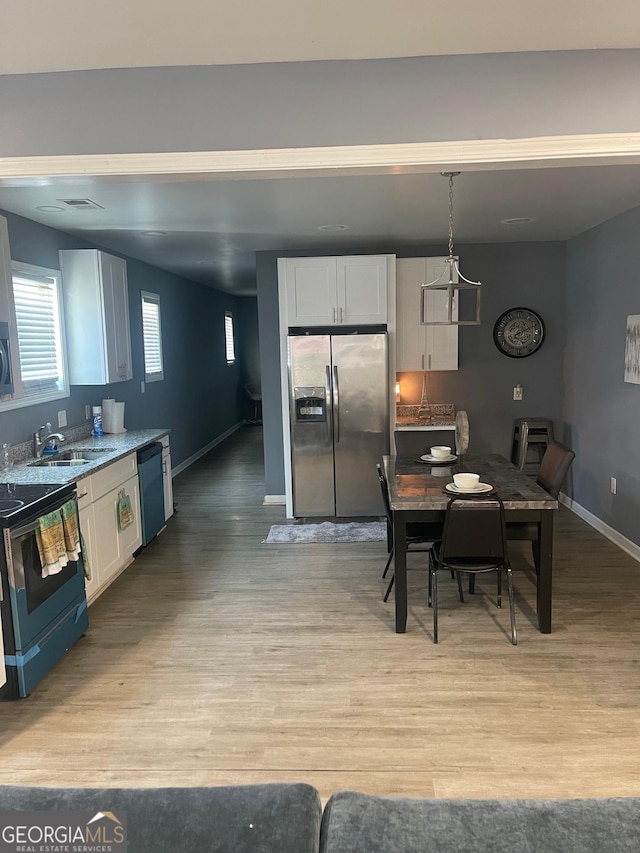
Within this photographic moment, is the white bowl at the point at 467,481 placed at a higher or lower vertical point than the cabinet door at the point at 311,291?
lower

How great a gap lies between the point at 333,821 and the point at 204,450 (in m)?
7.88

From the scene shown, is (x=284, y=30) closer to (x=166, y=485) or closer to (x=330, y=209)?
(x=330, y=209)

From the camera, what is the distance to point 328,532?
17.0 feet

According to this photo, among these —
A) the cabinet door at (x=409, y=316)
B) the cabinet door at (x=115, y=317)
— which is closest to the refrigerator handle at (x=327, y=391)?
the cabinet door at (x=409, y=316)

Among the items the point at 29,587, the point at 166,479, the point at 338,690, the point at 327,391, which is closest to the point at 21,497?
the point at 29,587

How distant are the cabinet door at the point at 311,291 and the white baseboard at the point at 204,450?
3.00 meters

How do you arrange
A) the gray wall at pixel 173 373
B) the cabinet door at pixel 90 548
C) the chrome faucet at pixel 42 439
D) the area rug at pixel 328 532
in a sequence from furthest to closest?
the area rug at pixel 328 532 → the gray wall at pixel 173 373 → the chrome faucet at pixel 42 439 → the cabinet door at pixel 90 548

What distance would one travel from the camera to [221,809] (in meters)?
1.26

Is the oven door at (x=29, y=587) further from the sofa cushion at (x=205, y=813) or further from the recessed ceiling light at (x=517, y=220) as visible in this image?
Answer: the recessed ceiling light at (x=517, y=220)

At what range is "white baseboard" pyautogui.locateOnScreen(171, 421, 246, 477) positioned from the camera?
7.60 metres

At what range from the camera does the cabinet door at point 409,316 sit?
5.49 meters

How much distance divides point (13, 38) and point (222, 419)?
8.38 m

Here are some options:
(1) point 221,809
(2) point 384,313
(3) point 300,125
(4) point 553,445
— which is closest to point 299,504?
(2) point 384,313

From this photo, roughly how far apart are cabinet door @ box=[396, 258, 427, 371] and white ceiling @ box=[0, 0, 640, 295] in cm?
26
